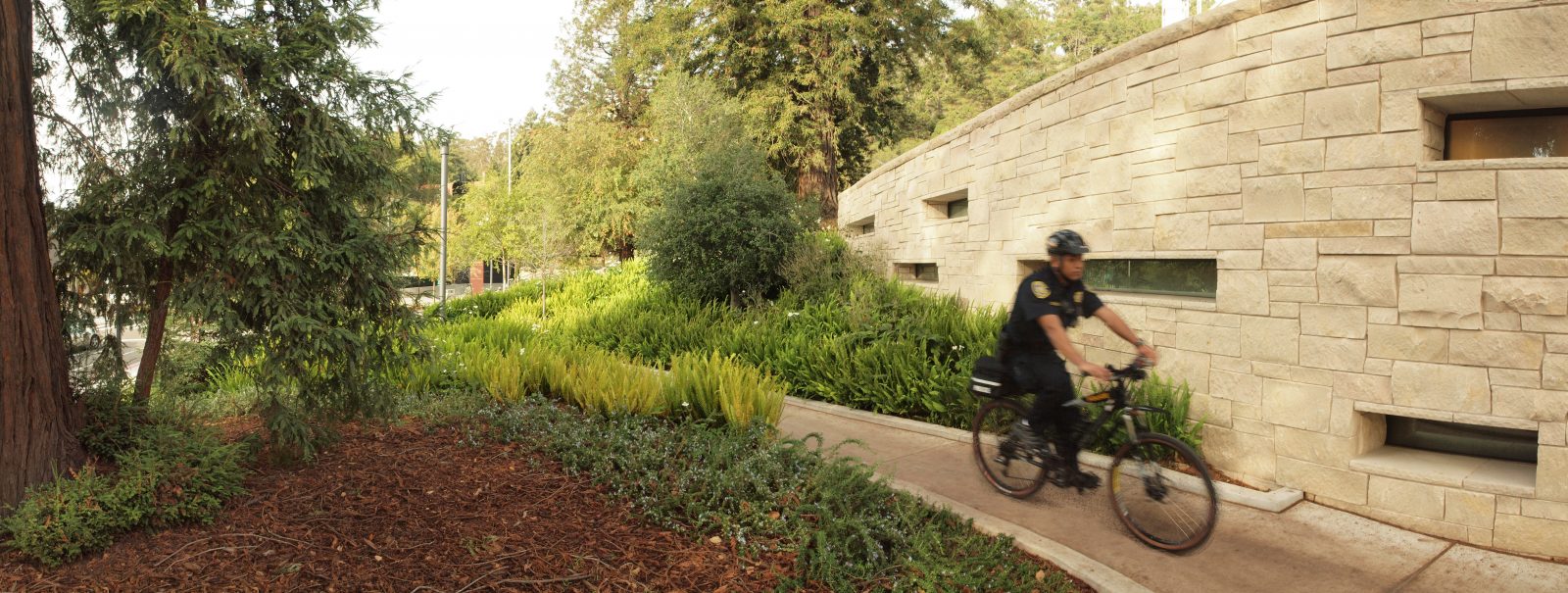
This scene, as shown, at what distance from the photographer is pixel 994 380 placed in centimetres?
504

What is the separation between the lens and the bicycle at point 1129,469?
170 inches

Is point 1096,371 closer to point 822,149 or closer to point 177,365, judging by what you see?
point 177,365

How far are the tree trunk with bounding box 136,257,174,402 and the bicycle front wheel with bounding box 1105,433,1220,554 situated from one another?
18.1 ft

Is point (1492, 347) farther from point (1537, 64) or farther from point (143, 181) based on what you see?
point (143, 181)

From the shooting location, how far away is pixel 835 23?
20.4 meters

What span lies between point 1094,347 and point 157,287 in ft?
22.9

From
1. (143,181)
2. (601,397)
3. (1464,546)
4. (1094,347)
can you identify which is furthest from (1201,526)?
(143,181)

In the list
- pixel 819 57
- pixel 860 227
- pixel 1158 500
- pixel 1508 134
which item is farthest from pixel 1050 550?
pixel 819 57

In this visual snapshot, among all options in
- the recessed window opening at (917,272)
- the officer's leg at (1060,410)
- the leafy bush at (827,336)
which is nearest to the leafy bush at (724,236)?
the leafy bush at (827,336)

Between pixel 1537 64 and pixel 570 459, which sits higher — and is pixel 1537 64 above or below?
above

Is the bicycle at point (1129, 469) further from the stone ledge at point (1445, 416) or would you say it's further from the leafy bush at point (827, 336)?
the leafy bush at point (827, 336)

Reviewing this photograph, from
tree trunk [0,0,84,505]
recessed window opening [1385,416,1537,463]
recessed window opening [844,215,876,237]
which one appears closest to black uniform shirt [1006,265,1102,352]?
recessed window opening [1385,416,1537,463]

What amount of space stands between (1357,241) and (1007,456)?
2.58 meters

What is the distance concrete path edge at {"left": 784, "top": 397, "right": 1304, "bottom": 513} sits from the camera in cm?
511
